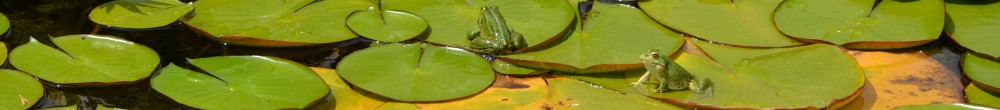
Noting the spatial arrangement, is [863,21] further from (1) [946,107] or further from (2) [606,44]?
(2) [606,44]

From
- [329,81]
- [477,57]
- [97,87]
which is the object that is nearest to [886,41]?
[477,57]

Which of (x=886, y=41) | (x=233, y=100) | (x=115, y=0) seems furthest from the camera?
(x=115, y=0)

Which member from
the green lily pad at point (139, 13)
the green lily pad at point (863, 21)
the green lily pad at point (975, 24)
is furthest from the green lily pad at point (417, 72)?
the green lily pad at point (975, 24)

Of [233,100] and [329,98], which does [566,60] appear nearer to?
[329,98]

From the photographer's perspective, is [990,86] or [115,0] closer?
[990,86]

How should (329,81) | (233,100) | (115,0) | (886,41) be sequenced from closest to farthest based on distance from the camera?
(233,100) < (329,81) < (886,41) < (115,0)

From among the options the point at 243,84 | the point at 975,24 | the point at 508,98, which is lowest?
the point at 975,24

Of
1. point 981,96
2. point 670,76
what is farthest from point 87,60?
point 981,96
